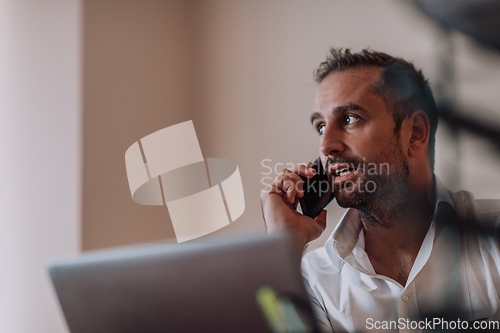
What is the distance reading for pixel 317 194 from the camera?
52.7 inches

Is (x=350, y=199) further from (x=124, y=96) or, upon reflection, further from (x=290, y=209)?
(x=124, y=96)

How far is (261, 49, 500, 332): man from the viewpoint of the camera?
3.53 feet

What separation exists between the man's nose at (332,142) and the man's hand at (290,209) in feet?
0.27

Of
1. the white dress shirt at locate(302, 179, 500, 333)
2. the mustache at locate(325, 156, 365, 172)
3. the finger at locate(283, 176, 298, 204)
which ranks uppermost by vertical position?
the mustache at locate(325, 156, 365, 172)

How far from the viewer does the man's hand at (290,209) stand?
127cm

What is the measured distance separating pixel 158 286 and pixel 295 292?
21cm

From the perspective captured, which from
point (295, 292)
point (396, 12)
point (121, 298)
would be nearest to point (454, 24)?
point (396, 12)

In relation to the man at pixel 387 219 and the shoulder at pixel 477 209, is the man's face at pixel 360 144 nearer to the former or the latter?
the man at pixel 387 219

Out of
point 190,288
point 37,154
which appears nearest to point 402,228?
point 190,288

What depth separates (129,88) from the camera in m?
1.89

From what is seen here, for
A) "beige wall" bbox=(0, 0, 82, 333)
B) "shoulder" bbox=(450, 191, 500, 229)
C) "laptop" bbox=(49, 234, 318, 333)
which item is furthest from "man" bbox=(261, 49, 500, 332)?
"beige wall" bbox=(0, 0, 82, 333)

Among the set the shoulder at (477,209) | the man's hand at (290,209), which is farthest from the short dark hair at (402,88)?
the man's hand at (290,209)

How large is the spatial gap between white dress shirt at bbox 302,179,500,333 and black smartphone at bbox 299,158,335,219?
87mm

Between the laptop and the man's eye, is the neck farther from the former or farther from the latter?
the laptop
